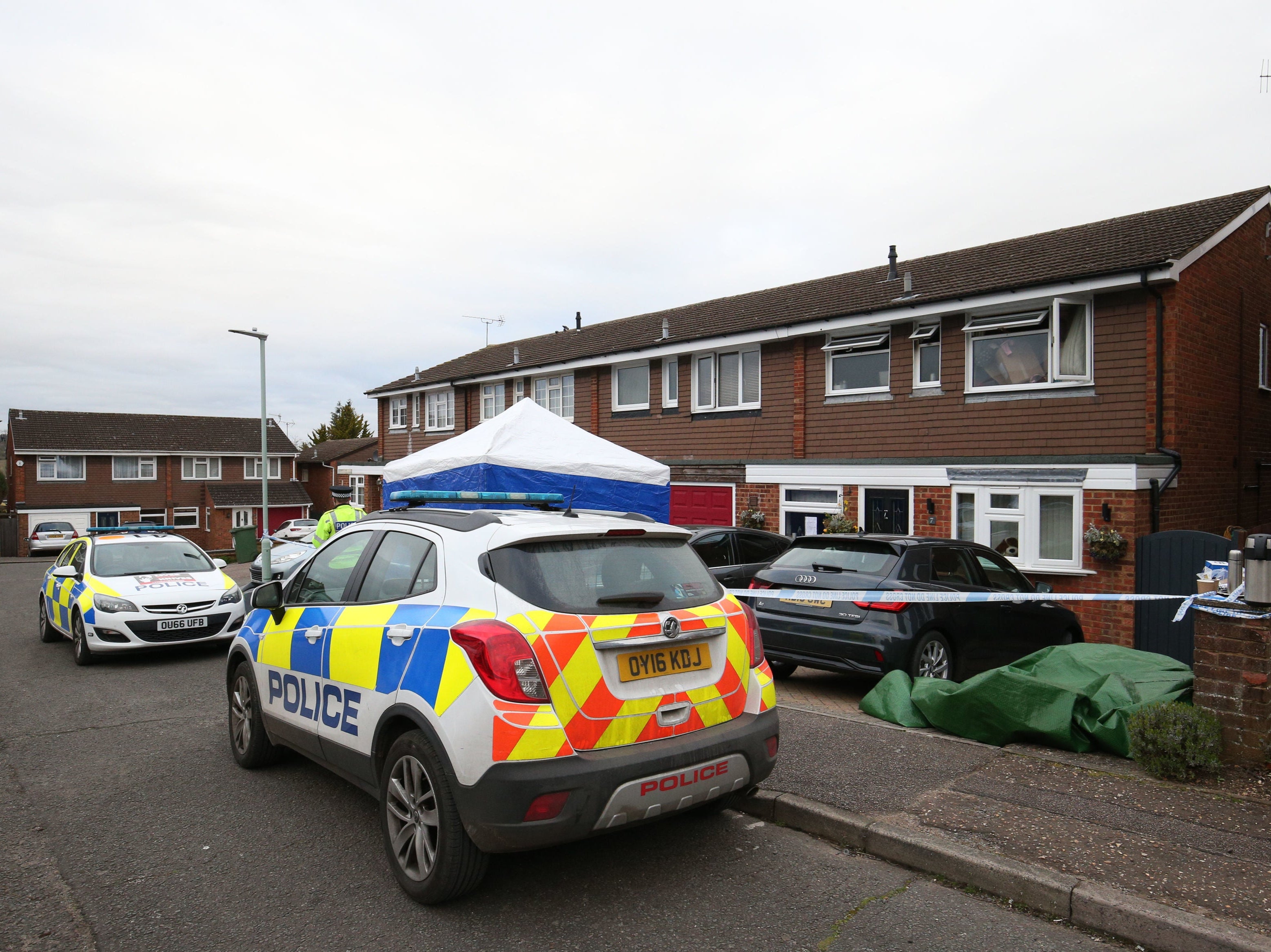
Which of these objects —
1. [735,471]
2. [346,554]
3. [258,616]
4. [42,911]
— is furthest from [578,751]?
[735,471]

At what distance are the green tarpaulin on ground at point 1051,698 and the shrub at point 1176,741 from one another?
0.86 feet

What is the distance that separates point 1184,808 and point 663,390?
571 inches

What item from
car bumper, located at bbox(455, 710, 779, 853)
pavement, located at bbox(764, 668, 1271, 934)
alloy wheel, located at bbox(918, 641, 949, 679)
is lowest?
pavement, located at bbox(764, 668, 1271, 934)

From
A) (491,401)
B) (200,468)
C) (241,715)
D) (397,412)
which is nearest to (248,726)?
(241,715)

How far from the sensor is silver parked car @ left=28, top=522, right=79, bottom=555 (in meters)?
39.4

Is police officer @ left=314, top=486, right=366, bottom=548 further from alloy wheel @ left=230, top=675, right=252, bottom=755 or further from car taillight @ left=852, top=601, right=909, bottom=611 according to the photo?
car taillight @ left=852, top=601, right=909, bottom=611

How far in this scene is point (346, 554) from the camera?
475 cm

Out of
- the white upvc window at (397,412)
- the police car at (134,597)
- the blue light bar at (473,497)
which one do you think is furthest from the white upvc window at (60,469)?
the blue light bar at (473,497)

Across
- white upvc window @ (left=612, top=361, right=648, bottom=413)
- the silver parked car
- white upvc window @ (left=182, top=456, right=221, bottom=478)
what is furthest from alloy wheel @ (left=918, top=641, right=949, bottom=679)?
white upvc window @ (left=182, top=456, right=221, bottom=478)

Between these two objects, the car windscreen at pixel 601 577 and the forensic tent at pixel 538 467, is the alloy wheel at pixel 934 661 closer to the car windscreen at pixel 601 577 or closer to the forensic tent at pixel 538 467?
the car windscreen at pixel 601 577

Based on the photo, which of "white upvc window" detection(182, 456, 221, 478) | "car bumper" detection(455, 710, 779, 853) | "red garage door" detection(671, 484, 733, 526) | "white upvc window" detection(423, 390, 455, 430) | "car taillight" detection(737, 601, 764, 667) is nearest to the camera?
"car bumper" detection(455, 710, 779, 853)

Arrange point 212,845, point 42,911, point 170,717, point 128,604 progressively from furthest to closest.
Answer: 1. point 128,604
2. point 170,717
3. point 212,845
4. point 42,911

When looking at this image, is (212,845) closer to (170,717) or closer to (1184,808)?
(170,717)

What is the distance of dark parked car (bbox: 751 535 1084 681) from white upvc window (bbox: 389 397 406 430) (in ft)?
66.7
